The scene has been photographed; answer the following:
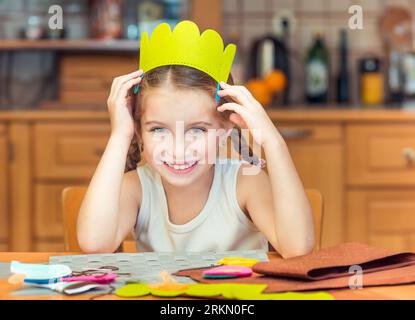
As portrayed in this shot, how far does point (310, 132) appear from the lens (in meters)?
2.56

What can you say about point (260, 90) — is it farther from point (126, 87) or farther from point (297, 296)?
point (297, 296)

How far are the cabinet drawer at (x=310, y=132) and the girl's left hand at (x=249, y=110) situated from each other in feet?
4.84

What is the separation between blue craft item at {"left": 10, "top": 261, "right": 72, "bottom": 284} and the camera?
833mm

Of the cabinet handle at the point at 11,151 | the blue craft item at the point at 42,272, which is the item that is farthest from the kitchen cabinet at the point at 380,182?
the blue craft item at the point at 42,272

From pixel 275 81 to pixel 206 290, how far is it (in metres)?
2.03

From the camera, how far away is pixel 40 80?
10.0ft

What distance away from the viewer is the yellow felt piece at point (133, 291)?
78cm

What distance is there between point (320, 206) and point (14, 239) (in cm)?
150

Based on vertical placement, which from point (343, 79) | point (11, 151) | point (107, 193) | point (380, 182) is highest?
point (343, 79)

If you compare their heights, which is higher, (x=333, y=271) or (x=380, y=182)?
(x=333, y=271)

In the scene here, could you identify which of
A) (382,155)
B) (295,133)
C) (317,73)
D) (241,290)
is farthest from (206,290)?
(317,73)

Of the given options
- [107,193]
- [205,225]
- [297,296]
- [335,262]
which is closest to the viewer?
[297,296]

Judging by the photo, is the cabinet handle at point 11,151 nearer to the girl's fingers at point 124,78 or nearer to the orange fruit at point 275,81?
the orange fruit at point 275,81
